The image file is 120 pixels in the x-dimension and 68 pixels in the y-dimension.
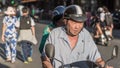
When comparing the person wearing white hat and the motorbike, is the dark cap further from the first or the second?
the person wearing white hat

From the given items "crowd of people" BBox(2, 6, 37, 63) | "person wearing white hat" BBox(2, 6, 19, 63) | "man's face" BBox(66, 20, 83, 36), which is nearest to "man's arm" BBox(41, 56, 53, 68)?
"man's face" BBox(66, 20, 83, 36)

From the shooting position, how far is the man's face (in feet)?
14.5

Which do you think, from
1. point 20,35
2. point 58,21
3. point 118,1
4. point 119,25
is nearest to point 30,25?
point 20,35

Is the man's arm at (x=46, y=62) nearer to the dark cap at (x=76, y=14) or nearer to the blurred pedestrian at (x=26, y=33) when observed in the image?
the dark cap at (x=76, y=14)

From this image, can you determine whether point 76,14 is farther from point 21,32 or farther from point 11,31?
point 11,31

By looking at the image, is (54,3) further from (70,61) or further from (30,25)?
(70,61)

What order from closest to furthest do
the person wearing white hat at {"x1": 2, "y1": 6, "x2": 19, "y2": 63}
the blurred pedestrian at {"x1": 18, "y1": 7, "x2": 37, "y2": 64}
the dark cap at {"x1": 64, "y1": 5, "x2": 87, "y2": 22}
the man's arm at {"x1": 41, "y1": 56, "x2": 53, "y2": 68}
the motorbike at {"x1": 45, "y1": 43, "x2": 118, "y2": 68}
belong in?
the motorbike at {"x1": 45, "y1": 43, "x2": 118, "y2": 68} → the dark cap at {"x1": 64, "y1": 5, "x2": 87, "y2": 22} → the man's arm at {"x1": 41, "y1": 56, "x2": 53, "y2": 68} → the blurred pedestrian at {"x1": 18, "y1": 7, "x2": 37, "y2": 64} → the person wearing white hat at {"x1": 2, "y1": 6, "x2": 19, "y2": 63}

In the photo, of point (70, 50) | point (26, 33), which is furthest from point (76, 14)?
point (26, 33)

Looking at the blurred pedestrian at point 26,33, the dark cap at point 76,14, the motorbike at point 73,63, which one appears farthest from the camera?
the blurred pedestrian at point 26,33

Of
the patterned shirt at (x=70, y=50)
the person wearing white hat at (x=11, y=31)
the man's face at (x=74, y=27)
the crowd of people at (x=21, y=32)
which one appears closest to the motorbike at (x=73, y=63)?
the patterned shirt at (x=70, y=50)

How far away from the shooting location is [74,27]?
4434 millimetres

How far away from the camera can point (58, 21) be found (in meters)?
5.98

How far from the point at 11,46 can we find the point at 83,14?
8.40m

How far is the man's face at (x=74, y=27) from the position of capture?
4.43m
